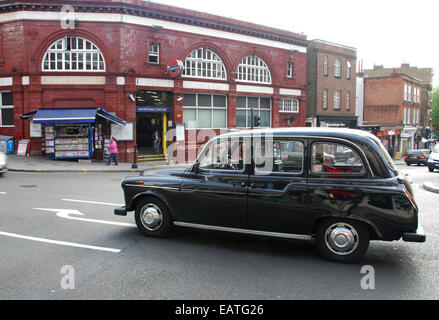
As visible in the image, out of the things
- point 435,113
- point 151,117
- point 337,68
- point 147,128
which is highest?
point 337,68

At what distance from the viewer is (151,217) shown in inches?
241

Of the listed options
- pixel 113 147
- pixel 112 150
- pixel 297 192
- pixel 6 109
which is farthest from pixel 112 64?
pixel 297 192

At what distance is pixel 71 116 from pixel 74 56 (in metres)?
4.05

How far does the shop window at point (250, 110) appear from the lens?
1064 inches

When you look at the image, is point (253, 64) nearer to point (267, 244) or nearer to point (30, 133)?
point (30, 133)

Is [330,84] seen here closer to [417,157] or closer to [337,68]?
[337,68]

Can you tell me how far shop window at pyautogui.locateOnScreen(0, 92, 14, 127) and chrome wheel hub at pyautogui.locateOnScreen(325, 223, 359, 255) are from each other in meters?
22.5

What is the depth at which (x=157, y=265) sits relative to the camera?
487 cm

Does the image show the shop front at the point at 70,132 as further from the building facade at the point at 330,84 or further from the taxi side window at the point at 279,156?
the building facade at the point at 330,84

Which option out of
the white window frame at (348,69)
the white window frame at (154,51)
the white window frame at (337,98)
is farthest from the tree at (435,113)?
the white window frame at (154,51)

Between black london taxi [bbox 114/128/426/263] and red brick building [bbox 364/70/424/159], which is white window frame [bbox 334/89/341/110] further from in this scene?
black london taxi [bbox 114/128/426/263]

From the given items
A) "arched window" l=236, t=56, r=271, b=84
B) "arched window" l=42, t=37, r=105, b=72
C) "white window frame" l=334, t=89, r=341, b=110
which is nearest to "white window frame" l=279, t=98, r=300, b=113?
"arched window" l=236, t=56, r=271, b=84

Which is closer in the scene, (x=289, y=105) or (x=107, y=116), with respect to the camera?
(x=107, y=116)

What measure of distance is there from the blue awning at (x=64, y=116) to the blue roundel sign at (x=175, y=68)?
5370 mm
